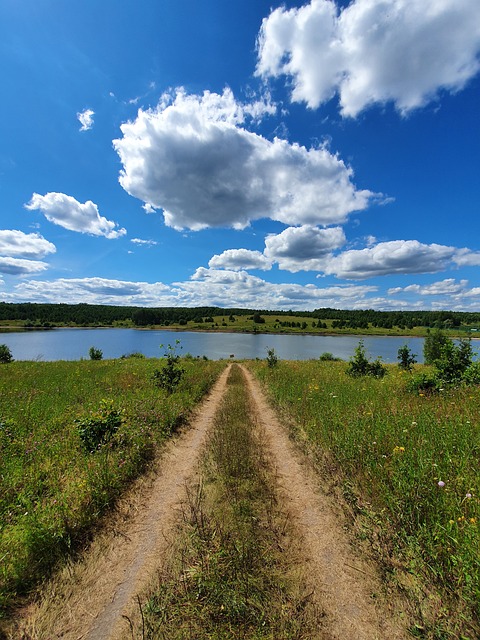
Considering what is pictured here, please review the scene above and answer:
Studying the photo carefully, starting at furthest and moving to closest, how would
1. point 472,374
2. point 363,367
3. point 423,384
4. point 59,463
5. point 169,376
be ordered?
point 363,367
point 169,376
point 423,384
point 472,374
point 59,463

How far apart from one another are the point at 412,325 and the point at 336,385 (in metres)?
191

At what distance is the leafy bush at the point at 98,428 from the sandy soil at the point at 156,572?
1899mm

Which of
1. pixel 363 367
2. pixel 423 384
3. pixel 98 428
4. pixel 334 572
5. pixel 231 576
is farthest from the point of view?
pixel 363 367

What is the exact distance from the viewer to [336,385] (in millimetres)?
12945

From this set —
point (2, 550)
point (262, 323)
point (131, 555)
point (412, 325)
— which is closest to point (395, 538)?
point (131, 555)

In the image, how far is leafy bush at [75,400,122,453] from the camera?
7.09m

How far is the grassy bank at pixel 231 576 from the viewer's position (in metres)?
2.86

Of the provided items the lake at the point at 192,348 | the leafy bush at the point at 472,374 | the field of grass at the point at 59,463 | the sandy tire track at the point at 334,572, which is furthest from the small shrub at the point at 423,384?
the lake at the point at 192,348

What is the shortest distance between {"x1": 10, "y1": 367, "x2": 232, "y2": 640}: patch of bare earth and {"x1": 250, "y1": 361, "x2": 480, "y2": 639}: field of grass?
3.26 meters

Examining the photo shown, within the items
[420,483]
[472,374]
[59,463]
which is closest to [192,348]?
[472,374]

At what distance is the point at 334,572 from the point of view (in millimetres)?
3615

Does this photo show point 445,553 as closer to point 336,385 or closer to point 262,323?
point 336,385

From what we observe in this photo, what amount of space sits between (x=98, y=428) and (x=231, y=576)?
544 cm

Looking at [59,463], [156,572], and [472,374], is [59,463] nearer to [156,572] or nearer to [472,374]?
[156,572]
